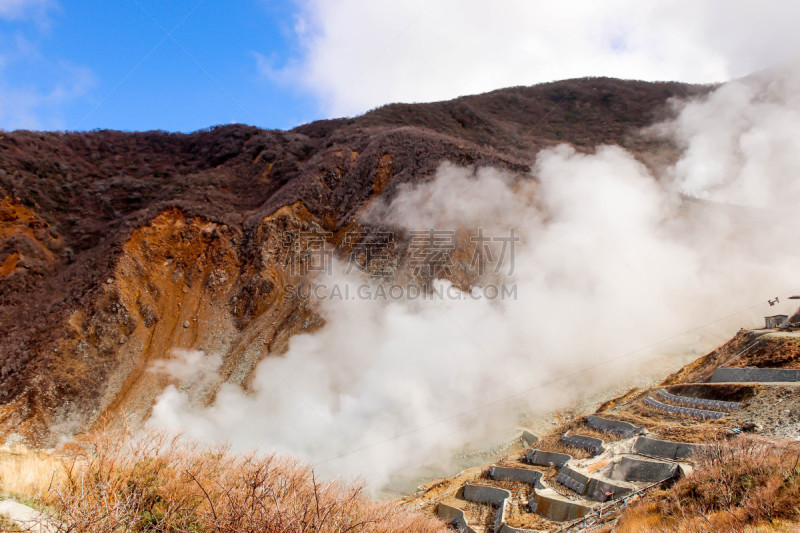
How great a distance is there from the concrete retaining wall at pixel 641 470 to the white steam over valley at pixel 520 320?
8622 mm

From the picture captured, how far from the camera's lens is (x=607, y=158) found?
147ft

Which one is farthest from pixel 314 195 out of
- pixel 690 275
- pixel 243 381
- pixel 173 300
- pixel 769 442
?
pixel 769 442

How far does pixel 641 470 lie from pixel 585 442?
3851mm

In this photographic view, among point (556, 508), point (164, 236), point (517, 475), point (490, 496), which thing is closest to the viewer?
point (556, 508)

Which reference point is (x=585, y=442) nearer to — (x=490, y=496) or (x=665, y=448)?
(x=665, y=448)

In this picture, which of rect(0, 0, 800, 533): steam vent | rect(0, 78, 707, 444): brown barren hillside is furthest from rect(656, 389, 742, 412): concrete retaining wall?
rect(0, 78, 707, 444): brown barren hillside

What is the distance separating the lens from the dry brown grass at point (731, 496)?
730 centimetres

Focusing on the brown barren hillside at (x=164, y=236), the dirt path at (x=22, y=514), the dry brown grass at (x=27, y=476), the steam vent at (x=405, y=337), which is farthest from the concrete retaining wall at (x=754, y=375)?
the brown barren hillside at (x=164, y=236)

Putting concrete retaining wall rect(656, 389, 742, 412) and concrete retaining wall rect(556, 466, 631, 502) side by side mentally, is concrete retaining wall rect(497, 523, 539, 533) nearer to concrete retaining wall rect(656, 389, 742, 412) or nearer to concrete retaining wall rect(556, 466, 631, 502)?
concrete retaining wall rect(556, 466, 631, 502)

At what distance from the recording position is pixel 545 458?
16594 mm

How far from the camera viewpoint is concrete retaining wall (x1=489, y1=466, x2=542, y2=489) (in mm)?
15278

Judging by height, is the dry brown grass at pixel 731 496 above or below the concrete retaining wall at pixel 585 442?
above

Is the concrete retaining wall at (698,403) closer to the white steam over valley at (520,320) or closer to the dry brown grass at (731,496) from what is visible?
the dry brown grass at (731,496)

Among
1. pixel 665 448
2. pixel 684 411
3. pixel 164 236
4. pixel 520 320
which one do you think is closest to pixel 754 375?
pixel 684 411
